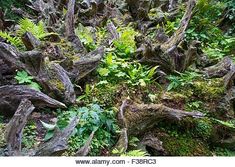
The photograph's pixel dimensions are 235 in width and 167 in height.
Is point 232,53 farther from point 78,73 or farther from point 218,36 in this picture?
point 78,73

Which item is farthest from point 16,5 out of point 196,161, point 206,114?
point 196,161

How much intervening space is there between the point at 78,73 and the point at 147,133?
1.49 metres

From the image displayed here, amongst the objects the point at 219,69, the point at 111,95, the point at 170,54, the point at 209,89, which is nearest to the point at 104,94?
the point at 111,95

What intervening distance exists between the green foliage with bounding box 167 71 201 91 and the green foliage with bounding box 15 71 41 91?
2.19 meters

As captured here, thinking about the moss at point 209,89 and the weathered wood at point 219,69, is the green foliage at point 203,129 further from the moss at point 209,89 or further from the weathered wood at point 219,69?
the weathered wood at point 219,69

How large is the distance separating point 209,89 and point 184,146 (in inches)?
52.5

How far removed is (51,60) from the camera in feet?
17.7

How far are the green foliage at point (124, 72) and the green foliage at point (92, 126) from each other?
976 mm

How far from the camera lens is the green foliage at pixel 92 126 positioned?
3959mm

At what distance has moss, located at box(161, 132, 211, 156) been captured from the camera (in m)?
4.41

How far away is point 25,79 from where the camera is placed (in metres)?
4.56

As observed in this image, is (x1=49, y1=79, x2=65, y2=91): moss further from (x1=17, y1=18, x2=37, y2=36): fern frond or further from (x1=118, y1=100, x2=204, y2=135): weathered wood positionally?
(x1=17, y1=18, x2=37, y2=36): fern frond

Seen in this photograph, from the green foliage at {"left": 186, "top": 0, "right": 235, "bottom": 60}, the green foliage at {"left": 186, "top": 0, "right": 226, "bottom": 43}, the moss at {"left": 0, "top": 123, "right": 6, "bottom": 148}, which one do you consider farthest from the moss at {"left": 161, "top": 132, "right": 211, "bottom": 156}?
the green foliage at {"left": 186, "top": 0, "right": 226, "bottom": 43}

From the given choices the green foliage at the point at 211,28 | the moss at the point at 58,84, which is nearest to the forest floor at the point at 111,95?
the moss at the point at 58,84
